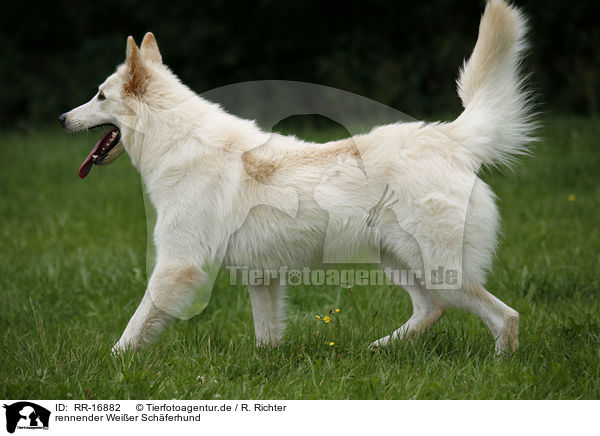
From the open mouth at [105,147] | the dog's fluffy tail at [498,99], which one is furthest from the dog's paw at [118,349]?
the dog's fluffy tail at [498,99]

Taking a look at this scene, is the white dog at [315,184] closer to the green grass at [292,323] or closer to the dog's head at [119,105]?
the dog's head at [119,105]

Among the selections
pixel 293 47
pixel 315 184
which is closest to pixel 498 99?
pixel 315 184

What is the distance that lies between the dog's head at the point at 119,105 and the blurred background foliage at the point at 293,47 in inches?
333

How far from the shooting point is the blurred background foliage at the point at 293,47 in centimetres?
1134

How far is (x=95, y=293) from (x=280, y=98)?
6.91m

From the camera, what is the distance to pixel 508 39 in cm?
305

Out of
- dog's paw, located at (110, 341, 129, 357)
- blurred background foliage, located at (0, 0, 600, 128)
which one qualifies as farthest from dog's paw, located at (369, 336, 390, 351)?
blurred background foliage, located at (0, 0, 600, 128)

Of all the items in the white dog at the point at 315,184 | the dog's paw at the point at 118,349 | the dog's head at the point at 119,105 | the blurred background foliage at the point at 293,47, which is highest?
the blurred background foliage at the point at 293,47

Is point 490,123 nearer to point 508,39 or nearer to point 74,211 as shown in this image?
point 508,39

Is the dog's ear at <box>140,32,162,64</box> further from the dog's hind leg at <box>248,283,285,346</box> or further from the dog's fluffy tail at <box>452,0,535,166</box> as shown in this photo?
the dog's fluffy tail at <box>452,0,535,166</box>
